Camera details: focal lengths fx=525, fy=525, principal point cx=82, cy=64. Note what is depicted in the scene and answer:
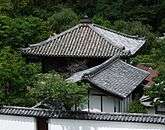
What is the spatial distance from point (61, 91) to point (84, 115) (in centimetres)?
152

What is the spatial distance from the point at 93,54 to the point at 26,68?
534 centimetres

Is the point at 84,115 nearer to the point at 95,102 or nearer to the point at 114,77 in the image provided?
the point at 95,102

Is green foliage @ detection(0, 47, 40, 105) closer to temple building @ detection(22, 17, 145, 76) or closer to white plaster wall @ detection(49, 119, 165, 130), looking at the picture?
white plaster wall @ detection(49, 119, 165, 130)

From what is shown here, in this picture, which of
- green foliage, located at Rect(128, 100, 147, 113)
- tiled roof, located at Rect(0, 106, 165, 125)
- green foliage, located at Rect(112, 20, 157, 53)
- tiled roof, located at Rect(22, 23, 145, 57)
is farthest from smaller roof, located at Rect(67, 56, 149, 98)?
green foliage, located at Rect(112, 20, 157, 53)

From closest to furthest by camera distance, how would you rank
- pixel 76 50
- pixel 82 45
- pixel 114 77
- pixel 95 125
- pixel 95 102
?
pixel 95 125
pixel 95 102
pixel 114 77
pixel 76 50
pixel 82 45

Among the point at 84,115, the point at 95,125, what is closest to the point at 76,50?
the point at 84,115

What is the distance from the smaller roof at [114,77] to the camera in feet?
80.2

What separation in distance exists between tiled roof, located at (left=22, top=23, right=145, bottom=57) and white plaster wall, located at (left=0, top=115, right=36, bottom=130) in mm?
8660

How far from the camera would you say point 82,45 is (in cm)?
3066

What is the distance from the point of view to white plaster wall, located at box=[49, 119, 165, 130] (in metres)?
20.2

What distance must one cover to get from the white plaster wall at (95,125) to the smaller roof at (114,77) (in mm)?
3033

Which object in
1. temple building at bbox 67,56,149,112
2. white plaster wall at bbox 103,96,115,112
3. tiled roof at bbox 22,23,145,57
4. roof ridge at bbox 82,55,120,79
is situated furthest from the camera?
tiled roof at bbox 22,23,145,57

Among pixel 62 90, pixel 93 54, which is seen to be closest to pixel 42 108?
pixel 62 90

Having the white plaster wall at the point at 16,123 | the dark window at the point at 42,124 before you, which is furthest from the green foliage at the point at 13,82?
the dark window at the point at 42,124
